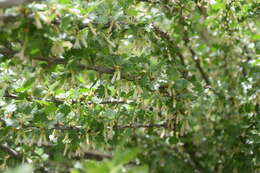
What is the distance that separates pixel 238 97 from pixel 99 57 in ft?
6.27

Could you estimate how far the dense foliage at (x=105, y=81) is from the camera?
141cm

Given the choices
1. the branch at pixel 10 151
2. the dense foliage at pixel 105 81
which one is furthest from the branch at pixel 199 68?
the branch at pixel 10 151

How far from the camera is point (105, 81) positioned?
1.95 meters

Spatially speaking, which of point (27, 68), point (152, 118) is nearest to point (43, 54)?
point (27, 68)

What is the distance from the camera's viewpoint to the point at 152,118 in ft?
8.61

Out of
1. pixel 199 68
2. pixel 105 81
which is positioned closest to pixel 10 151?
pixel 105 81

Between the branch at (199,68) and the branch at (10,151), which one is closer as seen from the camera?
the branch at (10,151)

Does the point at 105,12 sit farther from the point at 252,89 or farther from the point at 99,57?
the point at 252,89

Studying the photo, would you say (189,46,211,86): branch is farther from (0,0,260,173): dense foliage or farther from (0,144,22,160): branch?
(0,144,22,160): branch

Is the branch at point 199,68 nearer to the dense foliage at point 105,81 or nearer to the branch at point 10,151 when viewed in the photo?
the dense foliage at point 105,81

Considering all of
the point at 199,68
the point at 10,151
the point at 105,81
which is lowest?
the point at 10,151

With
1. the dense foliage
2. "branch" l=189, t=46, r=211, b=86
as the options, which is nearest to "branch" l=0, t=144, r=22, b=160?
the dense foliage

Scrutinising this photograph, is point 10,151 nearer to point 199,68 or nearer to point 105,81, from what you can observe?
point 105,81

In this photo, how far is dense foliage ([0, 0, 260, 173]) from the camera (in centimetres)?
141
